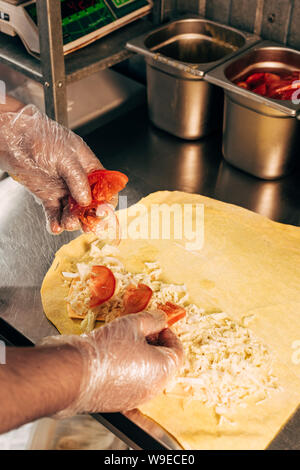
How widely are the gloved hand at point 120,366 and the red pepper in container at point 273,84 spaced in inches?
37.3

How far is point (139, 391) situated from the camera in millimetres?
1089

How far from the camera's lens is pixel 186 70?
172cm

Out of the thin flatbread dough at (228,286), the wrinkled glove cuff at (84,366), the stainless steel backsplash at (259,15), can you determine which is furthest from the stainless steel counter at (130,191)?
the stainless steel backsplash at (259,15)

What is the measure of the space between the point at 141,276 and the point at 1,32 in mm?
1155

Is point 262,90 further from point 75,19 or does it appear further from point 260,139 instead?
point 75,19

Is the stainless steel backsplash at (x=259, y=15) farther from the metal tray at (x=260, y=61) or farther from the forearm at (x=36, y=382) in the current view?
the forearm at (x=36, y=382)

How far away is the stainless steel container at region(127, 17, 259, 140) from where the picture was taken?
71.9 inches

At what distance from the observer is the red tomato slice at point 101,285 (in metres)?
1.36

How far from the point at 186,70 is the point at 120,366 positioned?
42.2 inches

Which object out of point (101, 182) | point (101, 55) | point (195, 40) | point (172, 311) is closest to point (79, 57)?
point (101, 55)

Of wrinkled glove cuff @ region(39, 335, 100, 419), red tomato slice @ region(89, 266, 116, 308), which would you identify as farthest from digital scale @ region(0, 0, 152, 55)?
wrinkled glove cuff @ region(39, 335, 100, 419)

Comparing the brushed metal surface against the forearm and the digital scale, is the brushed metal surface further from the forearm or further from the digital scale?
the forearm

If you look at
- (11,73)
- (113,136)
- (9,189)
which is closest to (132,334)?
(9,189)
